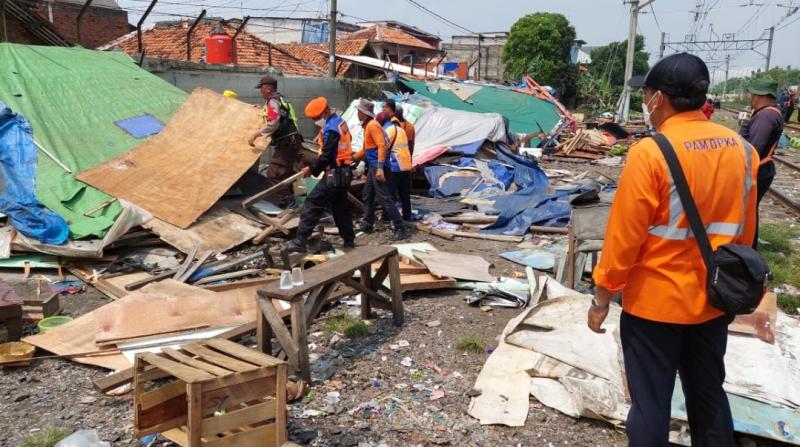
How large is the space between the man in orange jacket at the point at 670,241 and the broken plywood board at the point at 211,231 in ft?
16.9

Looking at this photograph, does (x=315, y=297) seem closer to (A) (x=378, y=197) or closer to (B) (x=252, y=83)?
(A) (x=378, y=197)

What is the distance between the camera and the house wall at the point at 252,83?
444 inches

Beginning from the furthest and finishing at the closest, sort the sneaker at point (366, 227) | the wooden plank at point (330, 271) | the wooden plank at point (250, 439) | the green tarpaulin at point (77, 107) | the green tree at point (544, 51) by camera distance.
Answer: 1. the green tree at point (544, 51)
2. the sneaker at point (366, 227)
3. the green tarpaulin at point (77, 107)
4. the wooden plank at point (330, 271)
5. the wooden plank at point (250, 439)

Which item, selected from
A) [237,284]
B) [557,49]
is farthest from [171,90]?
[557,49]

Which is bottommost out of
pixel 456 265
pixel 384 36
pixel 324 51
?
pixel 456 265

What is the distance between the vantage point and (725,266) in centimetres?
226

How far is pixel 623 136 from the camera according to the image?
2116 centimetres

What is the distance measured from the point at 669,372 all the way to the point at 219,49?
1362 centimetres

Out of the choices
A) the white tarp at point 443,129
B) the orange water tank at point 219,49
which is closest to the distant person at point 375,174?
the white tarp at point 443,129

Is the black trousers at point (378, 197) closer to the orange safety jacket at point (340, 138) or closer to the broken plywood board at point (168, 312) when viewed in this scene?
the orange safety jacket at point (340, 138)

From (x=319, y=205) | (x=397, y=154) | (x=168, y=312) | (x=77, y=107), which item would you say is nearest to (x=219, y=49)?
(x=77, y=107)

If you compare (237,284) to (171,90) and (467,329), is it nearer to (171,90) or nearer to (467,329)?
(467,329)

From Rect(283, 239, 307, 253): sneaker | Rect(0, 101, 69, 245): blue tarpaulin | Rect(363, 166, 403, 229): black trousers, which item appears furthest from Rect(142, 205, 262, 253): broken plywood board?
Rect(363, 166, 403, 229): black trousers

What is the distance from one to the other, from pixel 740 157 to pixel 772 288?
4354 millimetres
